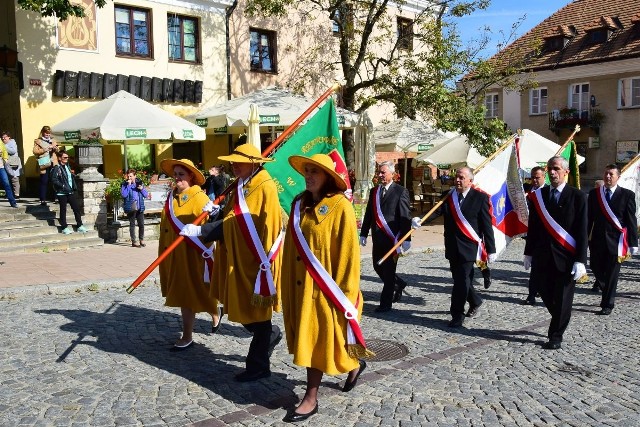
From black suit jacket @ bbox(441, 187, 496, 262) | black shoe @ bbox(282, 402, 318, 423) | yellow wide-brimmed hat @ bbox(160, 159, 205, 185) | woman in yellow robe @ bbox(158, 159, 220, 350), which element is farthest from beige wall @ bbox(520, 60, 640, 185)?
black shoe @ bbox(282, 402, 318, 423)

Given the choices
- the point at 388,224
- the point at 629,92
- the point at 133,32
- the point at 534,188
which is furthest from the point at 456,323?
the point at 629,92

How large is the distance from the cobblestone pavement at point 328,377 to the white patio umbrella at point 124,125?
571cm

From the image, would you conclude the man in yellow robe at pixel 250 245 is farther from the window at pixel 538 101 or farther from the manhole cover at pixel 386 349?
the window at pixel 538 101

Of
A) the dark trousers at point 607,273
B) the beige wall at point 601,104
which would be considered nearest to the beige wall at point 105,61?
the dark trousers at point 607,273

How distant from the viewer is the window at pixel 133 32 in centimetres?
1781

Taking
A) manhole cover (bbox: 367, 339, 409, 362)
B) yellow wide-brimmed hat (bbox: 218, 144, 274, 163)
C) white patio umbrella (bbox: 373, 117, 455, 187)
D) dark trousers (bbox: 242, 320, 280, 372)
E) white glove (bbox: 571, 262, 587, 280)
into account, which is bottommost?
manhole cover (bbox: 367, 339, 409, 362)

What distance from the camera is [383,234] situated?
8.16 meters

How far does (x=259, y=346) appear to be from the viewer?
212 inches

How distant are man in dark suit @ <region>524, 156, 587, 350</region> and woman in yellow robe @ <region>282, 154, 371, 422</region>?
275 centimetres

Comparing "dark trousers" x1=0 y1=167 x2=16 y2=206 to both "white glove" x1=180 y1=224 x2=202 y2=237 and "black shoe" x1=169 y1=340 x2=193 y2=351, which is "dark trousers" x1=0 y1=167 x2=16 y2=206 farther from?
"white glove" x1=180 y1=224 x2=202 y2=237

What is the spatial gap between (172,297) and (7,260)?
654 centimetres

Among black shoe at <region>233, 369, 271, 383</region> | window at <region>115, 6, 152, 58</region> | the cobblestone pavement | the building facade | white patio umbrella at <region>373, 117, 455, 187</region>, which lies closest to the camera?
the cobblestone pavement

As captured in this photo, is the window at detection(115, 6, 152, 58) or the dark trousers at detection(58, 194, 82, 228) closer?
the dark trousers at detection(58, 194, 82, 228)

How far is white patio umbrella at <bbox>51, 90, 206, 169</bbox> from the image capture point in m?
13.5
